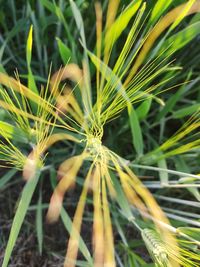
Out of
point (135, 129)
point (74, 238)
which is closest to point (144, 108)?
point (135, 129)

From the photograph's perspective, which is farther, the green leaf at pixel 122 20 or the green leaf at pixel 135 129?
the green leaf at pixel 135 129

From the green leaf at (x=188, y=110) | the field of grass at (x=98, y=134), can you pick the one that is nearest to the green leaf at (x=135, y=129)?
the field of grass at (x=98, y=134)

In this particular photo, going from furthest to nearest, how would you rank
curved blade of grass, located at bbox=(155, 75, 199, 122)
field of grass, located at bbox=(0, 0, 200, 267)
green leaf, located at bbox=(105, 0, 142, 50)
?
curved blade of grass, located at bbox=(155, 75, 199, 122) < field of grass, located at bbox=(0, 0, 200, 267) < green leaf, located at bbox=(105, 0, 142, 50)

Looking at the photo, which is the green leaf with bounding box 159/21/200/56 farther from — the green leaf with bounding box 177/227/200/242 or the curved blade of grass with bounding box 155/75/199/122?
the green leaf with bounding box 177/227/200/242

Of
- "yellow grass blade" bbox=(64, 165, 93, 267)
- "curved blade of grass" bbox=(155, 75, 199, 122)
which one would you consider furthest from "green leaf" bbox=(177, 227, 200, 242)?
"curved blade of grass" bbox=(155, 75, 199, 122)

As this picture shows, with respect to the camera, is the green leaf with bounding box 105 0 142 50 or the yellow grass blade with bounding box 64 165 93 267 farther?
the yellow grass blade with bounding box 64 165 93 267

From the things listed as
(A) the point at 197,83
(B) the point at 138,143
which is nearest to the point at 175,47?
(B) the point at 138,143

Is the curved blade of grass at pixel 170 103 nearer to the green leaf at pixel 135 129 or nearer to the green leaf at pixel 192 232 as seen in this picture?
the green leaf at pixel 135 129

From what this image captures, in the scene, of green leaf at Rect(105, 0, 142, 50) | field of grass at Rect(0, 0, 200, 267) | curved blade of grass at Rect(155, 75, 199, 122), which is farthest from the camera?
curved blade of grass at Rect(155, 75, 199, 122)

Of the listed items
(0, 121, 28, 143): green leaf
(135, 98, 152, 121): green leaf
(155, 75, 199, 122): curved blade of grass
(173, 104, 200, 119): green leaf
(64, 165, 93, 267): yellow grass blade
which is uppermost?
(155, 75, 199, 122): curved blade of grass
